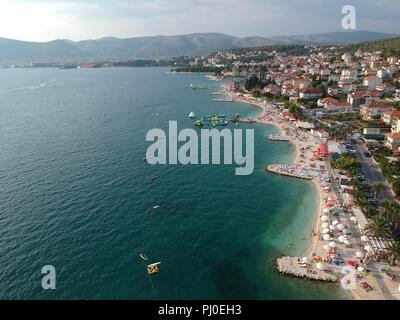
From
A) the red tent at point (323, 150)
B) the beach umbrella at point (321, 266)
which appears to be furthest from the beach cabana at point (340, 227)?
the red tent at point (323, 150)

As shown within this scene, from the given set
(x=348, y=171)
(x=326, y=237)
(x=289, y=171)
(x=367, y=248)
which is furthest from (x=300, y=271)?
(x=289, y=171)

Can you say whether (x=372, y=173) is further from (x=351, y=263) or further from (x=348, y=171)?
(x=351, y=263)

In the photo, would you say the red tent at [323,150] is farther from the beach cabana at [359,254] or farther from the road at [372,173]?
the beach cabana at [359,254]

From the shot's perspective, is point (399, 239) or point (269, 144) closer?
point (399, 239)

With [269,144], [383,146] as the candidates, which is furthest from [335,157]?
[269,144]

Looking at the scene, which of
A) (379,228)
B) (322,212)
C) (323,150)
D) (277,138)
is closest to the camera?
(379,228)

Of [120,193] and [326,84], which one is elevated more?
[326,84]

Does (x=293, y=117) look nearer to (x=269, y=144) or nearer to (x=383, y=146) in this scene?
(x=269, y=144)

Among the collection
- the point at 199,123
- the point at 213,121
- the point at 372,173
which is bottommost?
the point at 372,173
